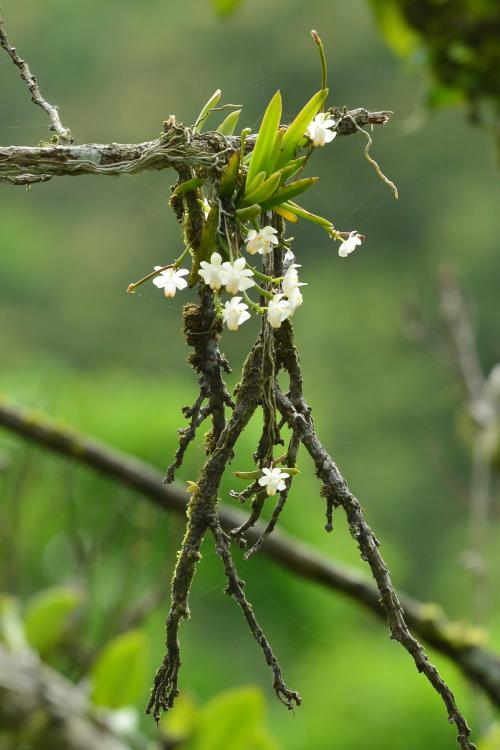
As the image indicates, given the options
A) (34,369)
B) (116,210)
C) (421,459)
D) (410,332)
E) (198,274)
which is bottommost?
(198,274)

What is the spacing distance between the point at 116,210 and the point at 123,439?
31.3ft

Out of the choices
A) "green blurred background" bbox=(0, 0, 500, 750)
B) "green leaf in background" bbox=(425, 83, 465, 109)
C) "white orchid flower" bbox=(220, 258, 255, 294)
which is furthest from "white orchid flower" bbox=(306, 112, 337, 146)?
"green blurred background" bbox=(0, 0, 500, 750)

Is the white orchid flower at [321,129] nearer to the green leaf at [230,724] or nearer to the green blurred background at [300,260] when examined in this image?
A: the green leaf at [230,724]

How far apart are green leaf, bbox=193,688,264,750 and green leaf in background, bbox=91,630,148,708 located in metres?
0.11

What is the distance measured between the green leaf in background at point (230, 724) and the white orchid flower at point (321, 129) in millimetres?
813

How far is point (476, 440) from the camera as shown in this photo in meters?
2.33

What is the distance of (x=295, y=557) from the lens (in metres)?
1.75

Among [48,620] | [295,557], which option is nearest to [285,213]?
[48,620]

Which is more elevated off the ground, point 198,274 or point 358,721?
point 358,721

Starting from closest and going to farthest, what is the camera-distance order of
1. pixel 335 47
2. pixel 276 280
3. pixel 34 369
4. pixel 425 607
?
1. pixel 276 280
2. pixel 425 607
3. pixel 34 369
4. pixel 335 47

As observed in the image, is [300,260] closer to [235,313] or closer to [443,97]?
[443,97]

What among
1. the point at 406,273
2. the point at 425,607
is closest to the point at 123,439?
the point at 425,607

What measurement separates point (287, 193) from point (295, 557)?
1204 mm

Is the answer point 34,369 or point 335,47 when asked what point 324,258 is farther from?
point 34,369
